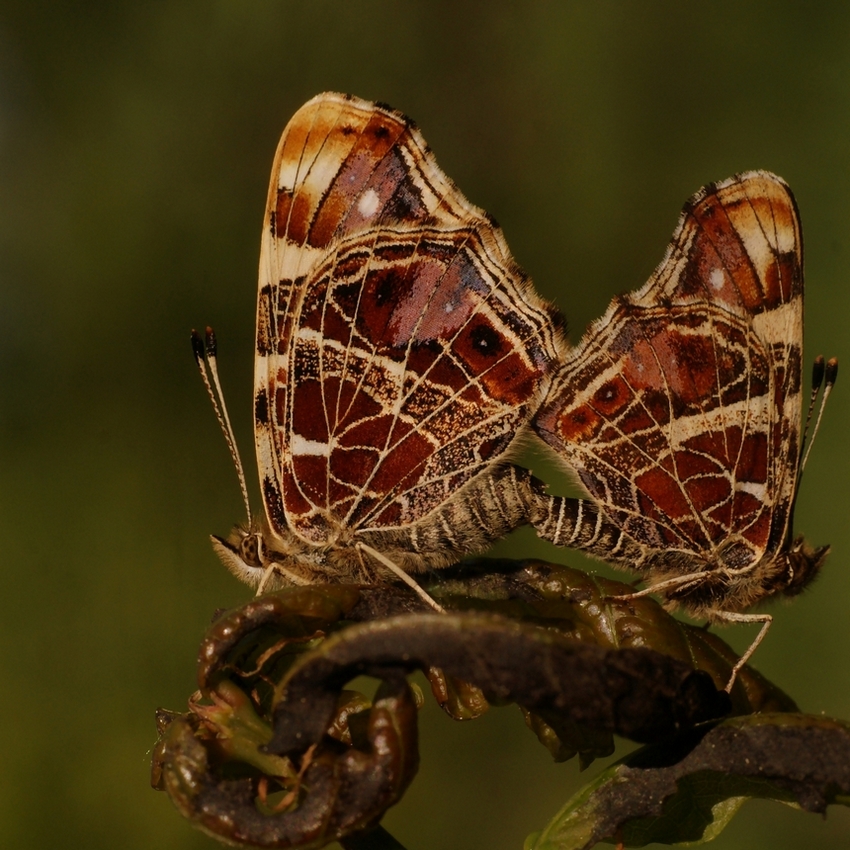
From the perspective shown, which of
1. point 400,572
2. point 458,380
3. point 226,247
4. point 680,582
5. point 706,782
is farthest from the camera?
point 226,247

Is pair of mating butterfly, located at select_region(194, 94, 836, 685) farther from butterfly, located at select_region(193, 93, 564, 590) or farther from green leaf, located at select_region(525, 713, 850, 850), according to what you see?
green leaf, located at select_region(525, 713, 850, 850)

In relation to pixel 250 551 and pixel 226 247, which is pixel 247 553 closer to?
pixel 250 551

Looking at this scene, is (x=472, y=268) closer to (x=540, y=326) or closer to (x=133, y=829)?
(x=540, y=326)

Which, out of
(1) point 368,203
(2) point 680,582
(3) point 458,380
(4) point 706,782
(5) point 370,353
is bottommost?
(2) point 680,582

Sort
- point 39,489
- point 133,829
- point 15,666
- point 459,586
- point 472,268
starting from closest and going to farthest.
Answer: point 459,586 → point 472,268 → point 133,829 → point 15,666 → point 39,489

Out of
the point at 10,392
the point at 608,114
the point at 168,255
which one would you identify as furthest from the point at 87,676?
the point at 608,114

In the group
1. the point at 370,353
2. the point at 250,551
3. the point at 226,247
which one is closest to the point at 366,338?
the point at 370,353

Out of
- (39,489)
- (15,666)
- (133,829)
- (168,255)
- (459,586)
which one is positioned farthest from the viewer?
(168,255)

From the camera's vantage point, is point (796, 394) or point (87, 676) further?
point (87, 676)
